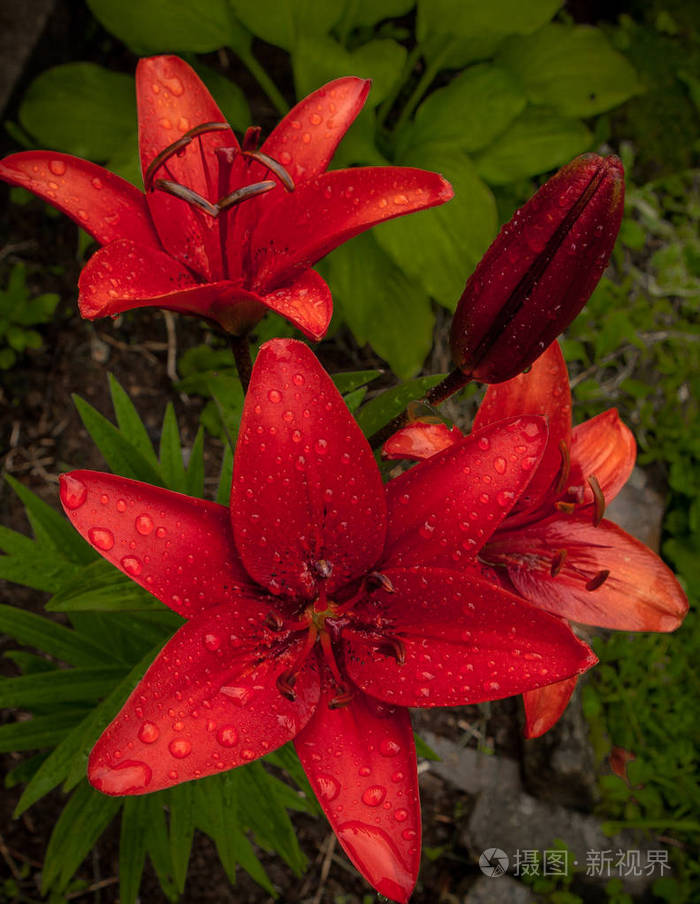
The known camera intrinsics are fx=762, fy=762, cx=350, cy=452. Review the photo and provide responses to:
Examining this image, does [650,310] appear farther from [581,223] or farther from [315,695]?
[315,695]

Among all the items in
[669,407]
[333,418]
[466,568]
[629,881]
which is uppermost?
[333,418]

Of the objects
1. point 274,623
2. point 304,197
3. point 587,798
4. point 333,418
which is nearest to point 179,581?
point 274,623

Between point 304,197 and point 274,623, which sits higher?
point 304,197

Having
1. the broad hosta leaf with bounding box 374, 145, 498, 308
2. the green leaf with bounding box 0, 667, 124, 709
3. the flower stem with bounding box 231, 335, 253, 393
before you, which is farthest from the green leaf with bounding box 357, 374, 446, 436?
the broad hosta leaf with bounding box 374, 145, 498, 308

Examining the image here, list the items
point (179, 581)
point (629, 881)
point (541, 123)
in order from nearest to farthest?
1. point (179, 581)
2. point (629, 881)
3. point (541, 123)

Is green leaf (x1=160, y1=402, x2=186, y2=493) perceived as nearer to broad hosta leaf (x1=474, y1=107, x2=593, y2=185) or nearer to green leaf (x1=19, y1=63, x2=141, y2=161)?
green leaf (x1=19, y1=63, x2=141, y2=161)

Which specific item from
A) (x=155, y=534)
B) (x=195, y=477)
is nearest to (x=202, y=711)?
(x=155, y=534)
